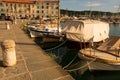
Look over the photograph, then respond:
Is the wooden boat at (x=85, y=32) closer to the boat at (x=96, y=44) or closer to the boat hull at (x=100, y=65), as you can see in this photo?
the boat at (x=96, y=44)

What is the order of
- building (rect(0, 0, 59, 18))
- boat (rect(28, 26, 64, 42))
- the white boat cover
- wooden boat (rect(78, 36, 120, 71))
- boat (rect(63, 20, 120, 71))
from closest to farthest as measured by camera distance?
1. wooden boat (rect(78, 36, 120, 71))
2. boat (rect(63, 20, 120, 71))
3. the white boat cover
4. boat (rect(28, 26, 64, 42))
5. building (rect(0, 0, 59, 18))

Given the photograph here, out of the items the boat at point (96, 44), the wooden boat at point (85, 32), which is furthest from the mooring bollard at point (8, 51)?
the wooden boat at point (85, 32)

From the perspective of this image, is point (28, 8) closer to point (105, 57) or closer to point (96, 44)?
point (96, 44)

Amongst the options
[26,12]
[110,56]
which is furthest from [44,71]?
[26,12]

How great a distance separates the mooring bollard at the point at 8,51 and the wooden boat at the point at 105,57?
6.19 m

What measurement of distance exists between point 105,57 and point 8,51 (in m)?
7.01

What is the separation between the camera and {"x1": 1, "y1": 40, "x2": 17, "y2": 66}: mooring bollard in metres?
9.91

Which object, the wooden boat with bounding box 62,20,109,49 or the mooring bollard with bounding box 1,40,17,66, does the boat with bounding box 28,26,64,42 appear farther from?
the mooring bollard with bounding box 1,40,17,66

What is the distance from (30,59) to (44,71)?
2652 millimetres

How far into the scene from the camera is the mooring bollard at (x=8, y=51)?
9.91m

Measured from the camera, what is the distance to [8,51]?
10039 mm

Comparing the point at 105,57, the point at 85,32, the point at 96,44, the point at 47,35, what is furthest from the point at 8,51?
the point at 47,35

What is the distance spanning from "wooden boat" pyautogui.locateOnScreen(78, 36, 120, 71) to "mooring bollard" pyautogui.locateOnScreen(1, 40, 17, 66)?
20.3 feet

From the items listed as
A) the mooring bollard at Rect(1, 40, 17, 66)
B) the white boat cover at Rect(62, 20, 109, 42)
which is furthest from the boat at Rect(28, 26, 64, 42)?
the mooring bollard at Rect(1, 40, 17, 66)
